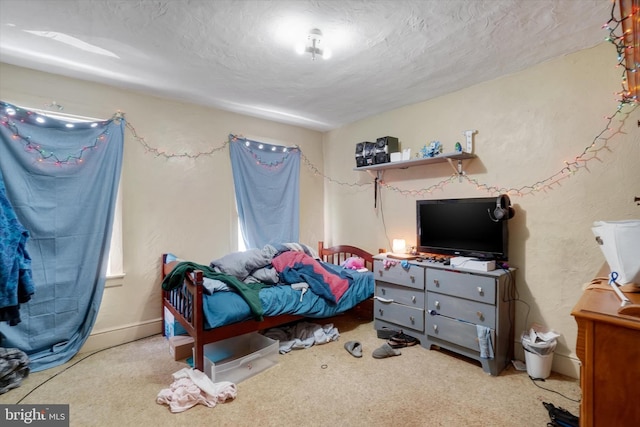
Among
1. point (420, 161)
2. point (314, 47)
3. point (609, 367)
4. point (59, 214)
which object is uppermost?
point (314, 47)

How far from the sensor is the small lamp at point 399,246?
3379 millimetres

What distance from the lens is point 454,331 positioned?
8.66ft

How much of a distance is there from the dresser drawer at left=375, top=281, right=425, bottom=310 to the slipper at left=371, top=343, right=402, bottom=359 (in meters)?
0.46

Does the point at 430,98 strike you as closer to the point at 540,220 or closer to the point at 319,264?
the point at 540,220

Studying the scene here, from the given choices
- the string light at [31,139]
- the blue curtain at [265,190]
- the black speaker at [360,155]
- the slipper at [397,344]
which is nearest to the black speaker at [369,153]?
the black speaker at [360,155]

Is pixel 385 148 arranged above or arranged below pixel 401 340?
above

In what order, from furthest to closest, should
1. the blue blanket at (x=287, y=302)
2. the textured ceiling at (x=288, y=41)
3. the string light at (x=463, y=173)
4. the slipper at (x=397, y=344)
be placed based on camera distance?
the slipper at (x=397, y=344), the blue blanket at (x=287, y=302), the string light at (x=463, y=173), the textured ceiling at (x=288, y=41)

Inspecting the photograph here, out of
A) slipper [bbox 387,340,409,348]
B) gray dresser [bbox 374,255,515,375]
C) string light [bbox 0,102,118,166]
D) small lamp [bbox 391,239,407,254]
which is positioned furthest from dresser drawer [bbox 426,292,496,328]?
string light [bbox 0,102,118,166]

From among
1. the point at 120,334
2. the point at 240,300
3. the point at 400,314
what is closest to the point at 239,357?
the point at 240,300

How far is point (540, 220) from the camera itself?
2.56m

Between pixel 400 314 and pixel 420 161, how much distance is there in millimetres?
1569

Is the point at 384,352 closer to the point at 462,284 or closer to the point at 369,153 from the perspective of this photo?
the point at 462,284

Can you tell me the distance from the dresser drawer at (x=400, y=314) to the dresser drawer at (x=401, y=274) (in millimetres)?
232

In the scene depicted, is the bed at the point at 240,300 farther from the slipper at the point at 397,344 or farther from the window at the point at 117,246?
the slipper at the point at 397,344
